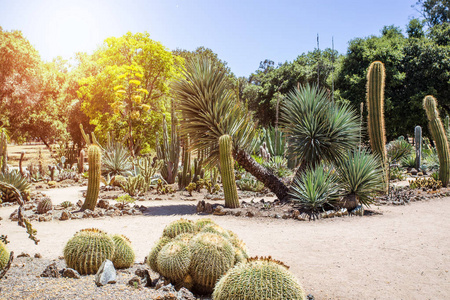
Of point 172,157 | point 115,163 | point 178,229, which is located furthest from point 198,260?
point 115,163

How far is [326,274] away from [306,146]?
4993 millimetres

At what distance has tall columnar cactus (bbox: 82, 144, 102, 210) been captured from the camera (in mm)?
8508

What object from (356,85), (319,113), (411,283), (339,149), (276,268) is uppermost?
(356,85)

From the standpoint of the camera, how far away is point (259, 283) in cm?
302

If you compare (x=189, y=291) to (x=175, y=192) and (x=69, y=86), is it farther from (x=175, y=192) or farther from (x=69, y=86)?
(x=69, y=86)

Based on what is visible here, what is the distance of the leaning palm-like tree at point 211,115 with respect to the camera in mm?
9367

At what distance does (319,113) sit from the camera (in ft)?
30.5

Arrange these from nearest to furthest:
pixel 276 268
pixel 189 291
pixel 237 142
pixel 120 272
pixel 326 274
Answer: pixel 276 268, pixel 189 291, pixel 120 272, pixel 326 274, pixel 237 142

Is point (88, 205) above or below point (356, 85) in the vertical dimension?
below

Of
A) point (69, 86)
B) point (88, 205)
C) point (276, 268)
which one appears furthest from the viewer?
point (69, 86)

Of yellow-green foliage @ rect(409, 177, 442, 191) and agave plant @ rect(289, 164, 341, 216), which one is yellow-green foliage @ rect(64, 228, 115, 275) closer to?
agave plant @ rect(289, 164, 341, 216)

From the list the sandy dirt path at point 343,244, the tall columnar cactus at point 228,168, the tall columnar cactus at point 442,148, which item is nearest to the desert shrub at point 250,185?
the sandy dirt path at point 343,244

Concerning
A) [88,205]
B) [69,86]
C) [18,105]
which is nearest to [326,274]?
[88,205]

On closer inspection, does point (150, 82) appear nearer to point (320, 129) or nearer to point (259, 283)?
point (320, 129)
